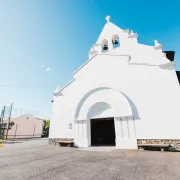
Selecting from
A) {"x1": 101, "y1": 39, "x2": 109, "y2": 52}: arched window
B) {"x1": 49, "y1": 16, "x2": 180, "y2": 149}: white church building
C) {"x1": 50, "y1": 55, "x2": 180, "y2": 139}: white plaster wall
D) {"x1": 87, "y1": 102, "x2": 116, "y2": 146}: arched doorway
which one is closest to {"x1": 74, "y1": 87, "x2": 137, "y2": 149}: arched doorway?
{"x1": 49, "y1": 16, "x2": 180, "y2": 149}: white church building

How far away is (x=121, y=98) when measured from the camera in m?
10.4

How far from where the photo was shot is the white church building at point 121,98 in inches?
345

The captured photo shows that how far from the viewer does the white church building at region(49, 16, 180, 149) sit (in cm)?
876

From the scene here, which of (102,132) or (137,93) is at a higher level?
(137,93)

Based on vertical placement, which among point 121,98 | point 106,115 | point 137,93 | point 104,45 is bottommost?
point 106,115

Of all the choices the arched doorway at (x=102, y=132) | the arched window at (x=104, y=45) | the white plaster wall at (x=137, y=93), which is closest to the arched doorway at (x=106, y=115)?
the white plaster wall at (x=137, y=93)

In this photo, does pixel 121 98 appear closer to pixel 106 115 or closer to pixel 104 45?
pixel 106 115

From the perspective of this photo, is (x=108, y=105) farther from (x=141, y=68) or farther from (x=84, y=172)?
(x=84, y=172)

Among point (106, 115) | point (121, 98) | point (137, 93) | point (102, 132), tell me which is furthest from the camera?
point (102, 132)

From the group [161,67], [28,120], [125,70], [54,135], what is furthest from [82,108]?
[28,120]

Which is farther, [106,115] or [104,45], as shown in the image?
[104,45]

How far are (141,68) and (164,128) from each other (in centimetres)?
508

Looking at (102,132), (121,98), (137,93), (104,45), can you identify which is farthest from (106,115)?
(104,45)

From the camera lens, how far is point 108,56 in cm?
1253
